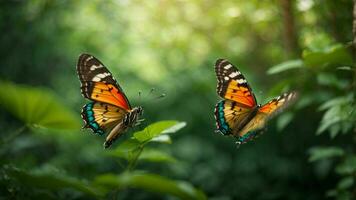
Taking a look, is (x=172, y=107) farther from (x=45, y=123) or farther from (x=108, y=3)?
(x=45, y=123)

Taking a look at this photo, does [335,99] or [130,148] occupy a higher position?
[335,99]

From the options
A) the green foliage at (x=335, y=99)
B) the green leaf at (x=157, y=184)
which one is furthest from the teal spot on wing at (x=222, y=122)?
the green leaf at (x=157, y=184)

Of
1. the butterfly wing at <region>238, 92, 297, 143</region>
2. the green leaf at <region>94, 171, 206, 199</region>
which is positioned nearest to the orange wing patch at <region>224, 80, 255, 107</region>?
the butterfly wing at <region>238, 92, 297, 143</region>

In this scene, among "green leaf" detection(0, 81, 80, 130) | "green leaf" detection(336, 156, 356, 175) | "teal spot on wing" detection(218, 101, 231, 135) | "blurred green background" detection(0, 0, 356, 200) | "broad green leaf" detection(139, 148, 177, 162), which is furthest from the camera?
"blurred green background" detection(0, 0, 356, 200)

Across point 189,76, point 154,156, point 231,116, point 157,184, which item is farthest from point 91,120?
point 189,76

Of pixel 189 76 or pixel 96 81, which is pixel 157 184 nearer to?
pixel 96 81

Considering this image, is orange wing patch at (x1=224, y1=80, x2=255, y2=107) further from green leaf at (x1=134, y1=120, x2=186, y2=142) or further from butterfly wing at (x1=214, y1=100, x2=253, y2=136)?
green leaf at (x1=134, y1=120, x2=186, y2=142)

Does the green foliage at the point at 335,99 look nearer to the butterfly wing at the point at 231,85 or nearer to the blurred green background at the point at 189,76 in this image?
the blurred green background at the point at 189,76
